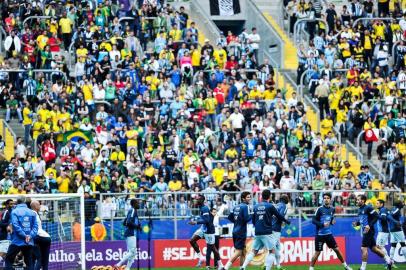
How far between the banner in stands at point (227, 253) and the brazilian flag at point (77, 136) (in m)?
6.01

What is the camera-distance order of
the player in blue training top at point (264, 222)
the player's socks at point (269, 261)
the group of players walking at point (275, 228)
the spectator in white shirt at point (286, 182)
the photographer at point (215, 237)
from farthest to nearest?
1. the spectator in white shirt at point (286, 182)
2. the photographer at point (215, 237)
3. the player's socks at point (269, 261)
4. the group of players walking at point (275, 228)
5. the player in blue training top at point (264, 222)

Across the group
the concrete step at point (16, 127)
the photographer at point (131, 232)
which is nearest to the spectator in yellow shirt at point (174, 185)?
the concrete step at point (16, 127)

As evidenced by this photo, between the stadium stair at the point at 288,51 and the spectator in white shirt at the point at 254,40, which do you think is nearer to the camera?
the spectator in white shirt at the point at 254,40

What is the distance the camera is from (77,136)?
45406 mm

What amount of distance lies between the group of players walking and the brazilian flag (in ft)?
23.2

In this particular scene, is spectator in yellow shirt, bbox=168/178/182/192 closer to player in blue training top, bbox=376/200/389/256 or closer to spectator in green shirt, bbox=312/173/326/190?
spectator in green shirt, bbox=312/173/326/190

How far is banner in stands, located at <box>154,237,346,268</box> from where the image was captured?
1609 inches

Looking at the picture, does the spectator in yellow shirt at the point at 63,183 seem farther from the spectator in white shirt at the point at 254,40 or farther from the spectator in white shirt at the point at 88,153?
the spectator in white shirt at the point at 254,40

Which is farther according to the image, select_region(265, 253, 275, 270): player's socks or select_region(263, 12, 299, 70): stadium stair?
select_region(263, 12, 299, 70): stadium stair

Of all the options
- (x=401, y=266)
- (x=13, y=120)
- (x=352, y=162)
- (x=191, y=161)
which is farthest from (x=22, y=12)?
(x=401, y=266)

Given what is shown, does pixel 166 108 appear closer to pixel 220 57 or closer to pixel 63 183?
pixel 220 57

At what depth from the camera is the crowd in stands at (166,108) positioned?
44.2 m

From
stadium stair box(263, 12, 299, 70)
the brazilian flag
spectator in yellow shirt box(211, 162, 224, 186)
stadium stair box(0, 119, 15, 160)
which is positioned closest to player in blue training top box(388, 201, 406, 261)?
spectator in yellow shirt box(211, 162, 224, 186)

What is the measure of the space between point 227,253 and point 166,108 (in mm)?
7914
